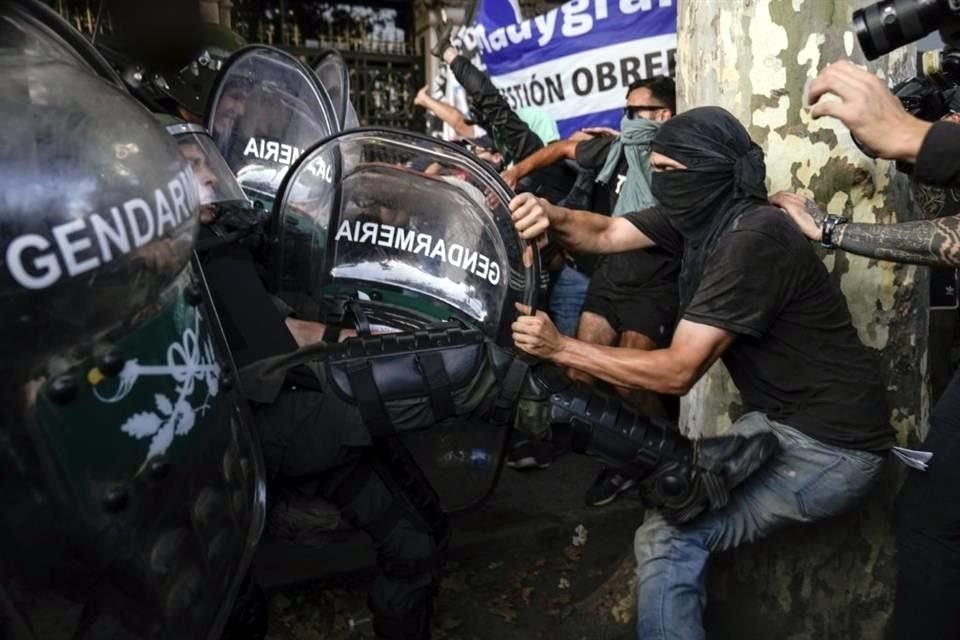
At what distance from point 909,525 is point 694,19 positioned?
1.69 m

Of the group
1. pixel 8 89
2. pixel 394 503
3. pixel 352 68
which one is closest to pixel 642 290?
pixel 394 503

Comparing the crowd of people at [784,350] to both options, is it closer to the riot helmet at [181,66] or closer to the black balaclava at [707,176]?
the black balaclava at [707,176]

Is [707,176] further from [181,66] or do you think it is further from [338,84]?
[338,84]

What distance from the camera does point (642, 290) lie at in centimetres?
386

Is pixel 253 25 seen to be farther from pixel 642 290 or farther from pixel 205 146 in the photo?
pixel 205 146

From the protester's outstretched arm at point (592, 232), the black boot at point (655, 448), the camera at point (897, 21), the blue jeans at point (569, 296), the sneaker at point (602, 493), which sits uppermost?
the camera at point (897, 21)

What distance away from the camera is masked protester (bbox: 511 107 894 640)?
2.21 metres

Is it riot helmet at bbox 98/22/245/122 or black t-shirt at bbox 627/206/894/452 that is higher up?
riot helmet at bbox 98/22/245/122

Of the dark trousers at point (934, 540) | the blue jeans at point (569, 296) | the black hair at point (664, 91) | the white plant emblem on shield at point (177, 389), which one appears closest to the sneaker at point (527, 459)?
the blue jeans at point (569, 296)

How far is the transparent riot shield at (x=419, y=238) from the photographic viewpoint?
2.38 meters

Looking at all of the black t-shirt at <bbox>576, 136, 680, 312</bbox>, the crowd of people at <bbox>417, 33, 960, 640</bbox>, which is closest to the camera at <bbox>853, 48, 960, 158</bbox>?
the crowd of people at <bbox>417, 33, 960, 640</bbox>

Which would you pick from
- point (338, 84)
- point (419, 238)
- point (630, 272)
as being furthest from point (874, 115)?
point (338, 84)

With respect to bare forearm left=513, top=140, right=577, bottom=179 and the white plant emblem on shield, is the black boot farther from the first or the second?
bare forearm left=513, top=140, right=577, bottom=179

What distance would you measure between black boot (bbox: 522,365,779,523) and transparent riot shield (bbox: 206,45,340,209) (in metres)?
1.74
